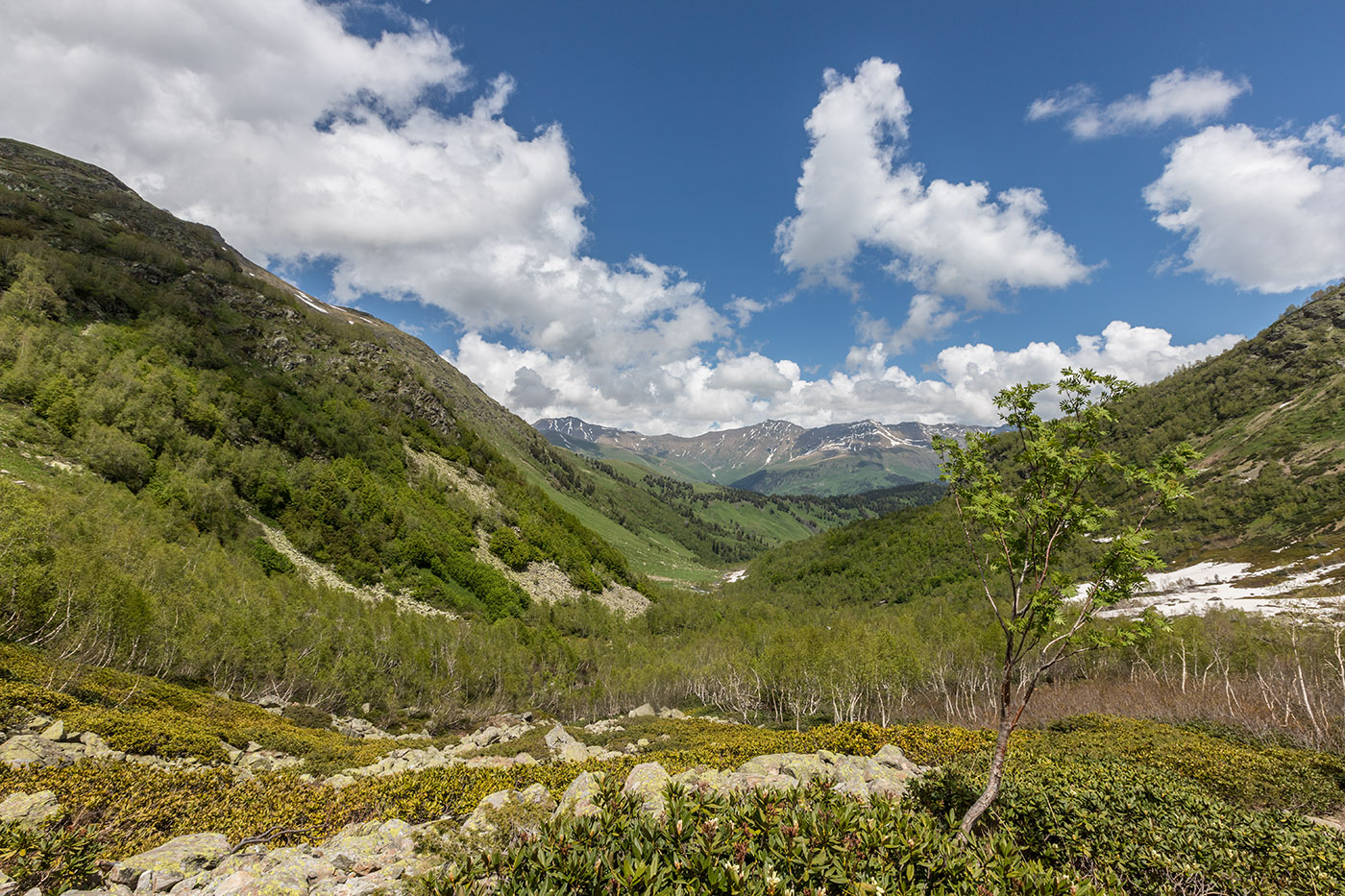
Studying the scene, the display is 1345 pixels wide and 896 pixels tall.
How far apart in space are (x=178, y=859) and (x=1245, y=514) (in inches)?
8229

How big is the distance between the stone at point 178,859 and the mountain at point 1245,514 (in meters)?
91.2

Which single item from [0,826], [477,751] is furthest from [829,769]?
[477,751]

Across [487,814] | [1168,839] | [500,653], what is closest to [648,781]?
[487,814]

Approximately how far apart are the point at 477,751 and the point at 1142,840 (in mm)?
35034

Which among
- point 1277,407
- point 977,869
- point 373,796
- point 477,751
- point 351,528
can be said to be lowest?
point 477,751

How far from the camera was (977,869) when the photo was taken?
718 cm

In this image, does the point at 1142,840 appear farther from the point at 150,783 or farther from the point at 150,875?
the point at 150,783

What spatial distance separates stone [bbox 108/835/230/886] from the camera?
942cm

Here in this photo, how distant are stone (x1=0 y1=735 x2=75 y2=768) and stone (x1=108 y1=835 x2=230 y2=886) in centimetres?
722

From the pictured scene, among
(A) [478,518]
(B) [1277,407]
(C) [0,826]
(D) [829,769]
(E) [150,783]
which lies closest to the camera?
(C) [0,826]

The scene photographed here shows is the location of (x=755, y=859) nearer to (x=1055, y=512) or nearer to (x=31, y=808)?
(x=1055, y=512)

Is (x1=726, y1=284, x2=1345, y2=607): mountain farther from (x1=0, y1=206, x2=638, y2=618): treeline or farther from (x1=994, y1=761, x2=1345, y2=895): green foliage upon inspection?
(x1=0, y1=206, x2=638, y2=618): treeline

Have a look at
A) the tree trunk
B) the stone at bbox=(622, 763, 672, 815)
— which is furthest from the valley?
the tree trunk

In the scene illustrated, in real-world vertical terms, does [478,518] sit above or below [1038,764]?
above
